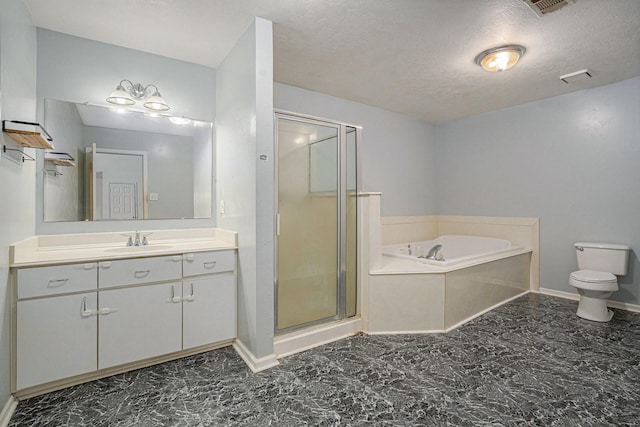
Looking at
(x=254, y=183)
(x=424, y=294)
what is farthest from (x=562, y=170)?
(x=254, y=183)

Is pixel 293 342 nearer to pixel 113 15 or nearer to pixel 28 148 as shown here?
pixel 28 148

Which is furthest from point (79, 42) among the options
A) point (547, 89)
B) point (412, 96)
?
point (547, 89)

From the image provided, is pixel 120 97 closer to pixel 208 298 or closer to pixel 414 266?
pixel 208 298

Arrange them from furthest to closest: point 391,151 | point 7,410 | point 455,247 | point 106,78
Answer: point 455,247 → point 391,151 → point 106,78 → point 7,410

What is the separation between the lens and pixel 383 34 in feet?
7.87

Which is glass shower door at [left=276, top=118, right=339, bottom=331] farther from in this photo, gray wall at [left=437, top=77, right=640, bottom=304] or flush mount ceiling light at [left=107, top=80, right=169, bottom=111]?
gray wall at [left=437, top=77, right=640, bottom=304]

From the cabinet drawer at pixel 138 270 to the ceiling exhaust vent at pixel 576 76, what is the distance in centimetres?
392

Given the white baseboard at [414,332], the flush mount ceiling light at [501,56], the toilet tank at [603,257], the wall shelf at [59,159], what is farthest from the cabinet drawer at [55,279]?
the toilet tank at [603,257]

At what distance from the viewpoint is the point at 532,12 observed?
2.12 meters

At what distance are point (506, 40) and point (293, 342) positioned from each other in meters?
2.88

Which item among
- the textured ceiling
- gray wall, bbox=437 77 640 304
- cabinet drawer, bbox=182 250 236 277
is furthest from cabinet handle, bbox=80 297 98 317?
gray wall, bbox=437 77 640 304

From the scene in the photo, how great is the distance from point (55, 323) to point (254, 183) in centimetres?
146

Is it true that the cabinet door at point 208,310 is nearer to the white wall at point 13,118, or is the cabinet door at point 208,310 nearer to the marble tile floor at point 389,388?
the marble tile floor at point 389,388

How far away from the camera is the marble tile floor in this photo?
1712 millimetres
